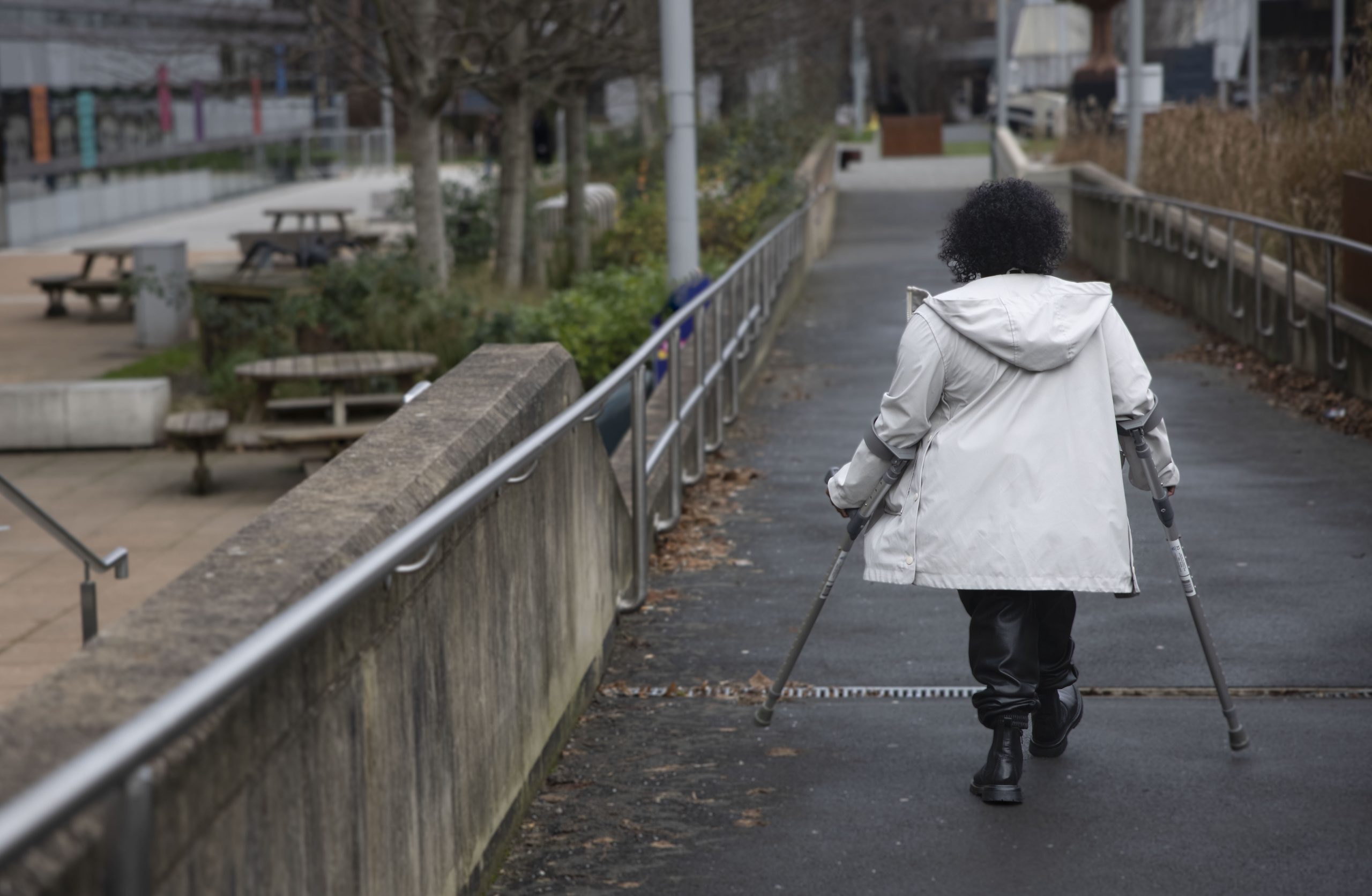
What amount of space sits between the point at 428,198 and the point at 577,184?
7.00 meters

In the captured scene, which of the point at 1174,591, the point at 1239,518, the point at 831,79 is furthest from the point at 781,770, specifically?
the point at 831,79

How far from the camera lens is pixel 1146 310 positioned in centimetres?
1672

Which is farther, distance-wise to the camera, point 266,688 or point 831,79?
point 831,79

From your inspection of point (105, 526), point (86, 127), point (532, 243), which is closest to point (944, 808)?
point (105, 526)

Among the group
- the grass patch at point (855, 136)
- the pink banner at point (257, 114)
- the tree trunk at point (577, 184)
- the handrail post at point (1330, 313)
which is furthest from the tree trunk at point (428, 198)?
the grass patch at point (855, 136)

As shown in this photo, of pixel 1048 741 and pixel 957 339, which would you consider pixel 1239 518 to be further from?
pixel 957 339

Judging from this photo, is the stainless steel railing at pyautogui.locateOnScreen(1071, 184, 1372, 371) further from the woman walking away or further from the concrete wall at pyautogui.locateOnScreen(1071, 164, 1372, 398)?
the woman walking away

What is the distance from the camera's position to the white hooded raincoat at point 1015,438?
4.13 metres

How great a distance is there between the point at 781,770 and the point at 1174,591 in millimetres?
2462

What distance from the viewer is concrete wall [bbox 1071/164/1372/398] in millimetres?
10711

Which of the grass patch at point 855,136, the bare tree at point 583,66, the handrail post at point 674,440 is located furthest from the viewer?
the grass patch at point 855,136

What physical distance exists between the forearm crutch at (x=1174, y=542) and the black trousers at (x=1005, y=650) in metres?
0.41

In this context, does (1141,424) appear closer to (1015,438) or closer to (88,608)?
(1015,438)

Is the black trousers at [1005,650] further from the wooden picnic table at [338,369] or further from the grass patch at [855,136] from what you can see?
the grass patch at [855,136]
